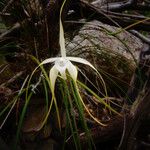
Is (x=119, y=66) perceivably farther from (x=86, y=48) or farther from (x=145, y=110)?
(x=145, y=110)

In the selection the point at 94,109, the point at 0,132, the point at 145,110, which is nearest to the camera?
the point at 145,110

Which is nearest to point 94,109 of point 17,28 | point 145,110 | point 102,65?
point 102,65

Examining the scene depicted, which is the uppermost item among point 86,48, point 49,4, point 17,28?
point 49,4

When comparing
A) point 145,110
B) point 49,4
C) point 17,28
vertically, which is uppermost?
point 49,4

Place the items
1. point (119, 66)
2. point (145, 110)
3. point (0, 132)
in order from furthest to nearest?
point (119, 66), point (0, 132), point (145, 110)

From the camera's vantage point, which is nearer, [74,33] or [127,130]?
[127,130]

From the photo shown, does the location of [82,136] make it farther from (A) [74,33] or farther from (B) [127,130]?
(A) [74,33]

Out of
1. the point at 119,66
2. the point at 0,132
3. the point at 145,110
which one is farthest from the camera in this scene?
the point at 119,66

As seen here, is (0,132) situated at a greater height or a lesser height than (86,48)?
lesser

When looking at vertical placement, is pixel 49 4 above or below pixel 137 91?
above

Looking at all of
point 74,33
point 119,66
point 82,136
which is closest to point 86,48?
point 74,33
